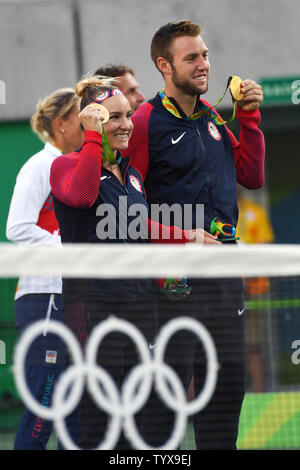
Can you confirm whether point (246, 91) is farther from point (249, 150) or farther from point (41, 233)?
point (41, 233)

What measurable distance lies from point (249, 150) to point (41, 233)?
45.0 inches

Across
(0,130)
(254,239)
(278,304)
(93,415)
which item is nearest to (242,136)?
(278,304)

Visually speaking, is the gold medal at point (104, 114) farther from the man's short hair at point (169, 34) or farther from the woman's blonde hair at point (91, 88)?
the man's short hair at point (169, 34)

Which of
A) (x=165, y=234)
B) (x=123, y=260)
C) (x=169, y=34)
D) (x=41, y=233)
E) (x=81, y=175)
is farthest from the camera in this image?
(x=41, y=233)

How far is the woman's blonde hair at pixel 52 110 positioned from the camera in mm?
4684

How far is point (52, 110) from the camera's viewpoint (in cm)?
470

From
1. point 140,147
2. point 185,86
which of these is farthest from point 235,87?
point 140,147

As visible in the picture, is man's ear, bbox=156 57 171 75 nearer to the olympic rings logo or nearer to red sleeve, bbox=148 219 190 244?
red sleeve, bbox=148 219 190 244

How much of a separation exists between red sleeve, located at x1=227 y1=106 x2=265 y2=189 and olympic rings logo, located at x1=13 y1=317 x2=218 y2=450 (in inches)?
38.6

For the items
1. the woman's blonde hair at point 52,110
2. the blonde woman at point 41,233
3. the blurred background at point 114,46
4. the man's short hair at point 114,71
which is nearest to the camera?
the blonde woman at point 41,233

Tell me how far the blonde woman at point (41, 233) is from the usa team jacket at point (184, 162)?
64 centimetres

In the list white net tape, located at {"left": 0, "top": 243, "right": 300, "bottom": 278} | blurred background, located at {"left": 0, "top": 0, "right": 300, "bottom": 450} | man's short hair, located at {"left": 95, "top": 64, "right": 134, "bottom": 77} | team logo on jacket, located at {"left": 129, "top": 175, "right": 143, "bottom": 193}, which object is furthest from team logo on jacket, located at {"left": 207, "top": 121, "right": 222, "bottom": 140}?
blurred background, located at {"left": 0, "top": 0, "right": 300, "bottom": 450}

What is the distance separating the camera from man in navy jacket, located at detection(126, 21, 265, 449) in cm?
353

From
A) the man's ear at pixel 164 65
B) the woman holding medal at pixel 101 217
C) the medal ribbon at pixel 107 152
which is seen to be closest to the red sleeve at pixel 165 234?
the woman holding medal at pixel 101 217
